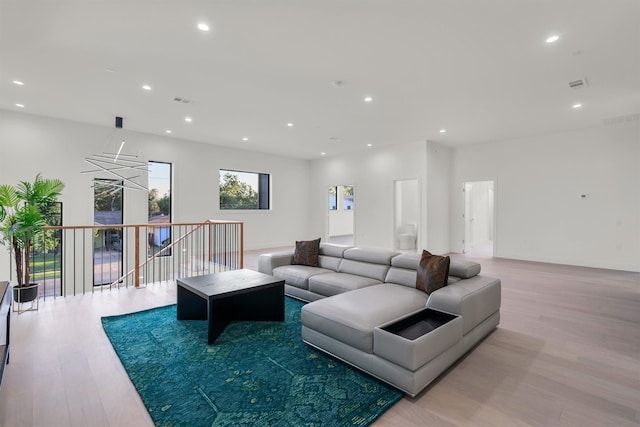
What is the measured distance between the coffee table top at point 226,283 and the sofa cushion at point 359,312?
0.78m

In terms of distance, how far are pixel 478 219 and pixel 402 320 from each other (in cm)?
958

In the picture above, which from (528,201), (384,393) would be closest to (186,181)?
(384,393)

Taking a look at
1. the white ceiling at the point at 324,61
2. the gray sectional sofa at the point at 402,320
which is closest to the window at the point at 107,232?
the white ceiling at the point at 324,61

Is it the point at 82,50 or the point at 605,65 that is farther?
the point at 605,65

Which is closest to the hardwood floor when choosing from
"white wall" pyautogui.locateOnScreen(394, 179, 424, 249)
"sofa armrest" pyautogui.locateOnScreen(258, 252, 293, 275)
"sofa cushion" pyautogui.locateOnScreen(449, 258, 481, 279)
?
"sofa cushion" pyautogui.locateOnScreen(449, 258, 481, 279)

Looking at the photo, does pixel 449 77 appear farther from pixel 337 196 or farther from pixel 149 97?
pixel 337 196

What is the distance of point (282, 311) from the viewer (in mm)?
3471

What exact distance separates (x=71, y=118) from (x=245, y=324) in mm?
6035

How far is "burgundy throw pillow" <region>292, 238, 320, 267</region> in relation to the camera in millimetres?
4570

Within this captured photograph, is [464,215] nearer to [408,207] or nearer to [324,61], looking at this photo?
[408,207]

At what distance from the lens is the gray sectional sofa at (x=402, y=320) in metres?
2.11

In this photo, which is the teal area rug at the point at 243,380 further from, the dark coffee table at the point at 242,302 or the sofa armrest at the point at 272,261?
the sofa armrest at the point at 272,261

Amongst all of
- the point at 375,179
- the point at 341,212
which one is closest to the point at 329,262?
the point at 375,179

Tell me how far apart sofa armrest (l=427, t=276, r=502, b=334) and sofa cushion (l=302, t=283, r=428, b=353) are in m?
0.22
